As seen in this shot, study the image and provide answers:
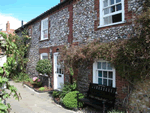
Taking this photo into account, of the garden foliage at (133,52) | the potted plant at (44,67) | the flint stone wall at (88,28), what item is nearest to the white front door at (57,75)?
the potted plant at (44,67)

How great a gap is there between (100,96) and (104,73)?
106 cm

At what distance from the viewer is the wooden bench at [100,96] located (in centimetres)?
510

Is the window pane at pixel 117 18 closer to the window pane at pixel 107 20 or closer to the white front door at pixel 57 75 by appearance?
the window pane at pixel 107 20

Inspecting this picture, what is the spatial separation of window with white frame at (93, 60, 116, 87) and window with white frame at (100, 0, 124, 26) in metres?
1.86

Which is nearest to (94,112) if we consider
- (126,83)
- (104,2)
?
(126,83)

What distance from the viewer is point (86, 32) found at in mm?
6777

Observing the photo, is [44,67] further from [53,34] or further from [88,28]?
[88,28]

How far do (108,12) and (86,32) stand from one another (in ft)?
4.66

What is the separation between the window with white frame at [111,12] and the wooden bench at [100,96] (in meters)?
2.85

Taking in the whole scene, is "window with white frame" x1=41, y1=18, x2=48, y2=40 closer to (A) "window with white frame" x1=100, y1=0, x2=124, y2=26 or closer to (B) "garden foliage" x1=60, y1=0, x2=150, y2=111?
(A) "window with white frame" x1=100, y1=0, x2=124, y2=26

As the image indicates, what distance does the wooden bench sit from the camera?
510cm

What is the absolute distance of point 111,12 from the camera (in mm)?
6031

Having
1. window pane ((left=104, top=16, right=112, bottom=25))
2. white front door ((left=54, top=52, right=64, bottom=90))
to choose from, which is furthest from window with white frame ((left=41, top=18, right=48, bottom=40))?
window pane ((left=104, top=16, right=112, bottom=25))

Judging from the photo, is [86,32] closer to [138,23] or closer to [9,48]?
[138,23]
